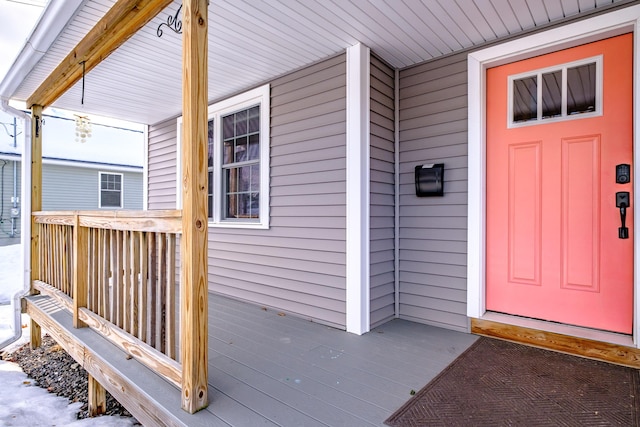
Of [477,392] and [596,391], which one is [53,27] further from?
[596,391]

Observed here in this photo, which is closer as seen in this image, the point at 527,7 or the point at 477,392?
the point at 477,392

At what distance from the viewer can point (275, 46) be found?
2990 millimetres

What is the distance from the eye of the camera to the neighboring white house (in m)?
9.95

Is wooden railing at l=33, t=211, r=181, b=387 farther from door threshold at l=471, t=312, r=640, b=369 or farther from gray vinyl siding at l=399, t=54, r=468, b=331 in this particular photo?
door threshold at l=471, t=312, r=640, b=369

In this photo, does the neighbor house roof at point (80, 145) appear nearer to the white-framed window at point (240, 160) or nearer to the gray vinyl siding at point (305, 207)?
the white-framed window at point (240, 160)

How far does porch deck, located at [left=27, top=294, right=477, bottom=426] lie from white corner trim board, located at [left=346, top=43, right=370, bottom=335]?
0.24 meters

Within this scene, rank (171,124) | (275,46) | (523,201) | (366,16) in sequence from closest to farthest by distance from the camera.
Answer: (366,16) → (523,201) → (275,46) → (171,124)

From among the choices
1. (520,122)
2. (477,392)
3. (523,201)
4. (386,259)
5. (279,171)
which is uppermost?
(520,122)

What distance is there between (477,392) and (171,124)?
16.5 ft

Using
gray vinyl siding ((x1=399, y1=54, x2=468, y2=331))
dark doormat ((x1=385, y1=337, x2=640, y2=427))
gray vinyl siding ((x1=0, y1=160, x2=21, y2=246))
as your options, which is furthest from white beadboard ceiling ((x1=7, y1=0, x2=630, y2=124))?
gray vinyl siding ((x1=0, y1=160, x2=21, y2=246))

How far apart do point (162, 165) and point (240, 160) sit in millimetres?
1948

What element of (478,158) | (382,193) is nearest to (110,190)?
(382,193)

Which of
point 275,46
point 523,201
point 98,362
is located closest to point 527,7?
point 523,201

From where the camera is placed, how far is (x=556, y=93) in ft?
8.55
